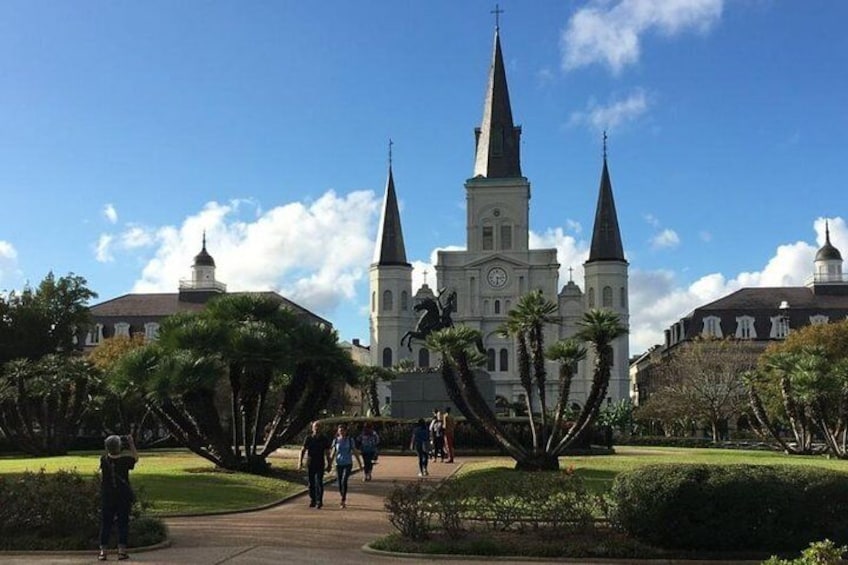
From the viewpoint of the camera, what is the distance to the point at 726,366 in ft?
241

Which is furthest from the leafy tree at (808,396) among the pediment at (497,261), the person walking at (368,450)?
the pediment at (497,261)

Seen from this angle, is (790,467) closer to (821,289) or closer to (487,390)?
(487,390)

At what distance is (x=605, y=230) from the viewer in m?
107

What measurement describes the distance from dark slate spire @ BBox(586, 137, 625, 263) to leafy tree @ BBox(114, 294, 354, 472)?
79.8m

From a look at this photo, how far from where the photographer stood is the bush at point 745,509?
12875mm

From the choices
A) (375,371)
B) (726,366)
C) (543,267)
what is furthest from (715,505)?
(543,267)

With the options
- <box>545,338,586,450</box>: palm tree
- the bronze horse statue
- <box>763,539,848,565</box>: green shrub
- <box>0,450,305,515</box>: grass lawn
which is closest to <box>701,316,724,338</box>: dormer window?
the bronze horse statue

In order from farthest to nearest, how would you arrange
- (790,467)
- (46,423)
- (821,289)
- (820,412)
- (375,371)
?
(821,289), (375,371), (46,423), (820,412), (790,467)

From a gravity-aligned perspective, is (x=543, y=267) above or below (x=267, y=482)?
above

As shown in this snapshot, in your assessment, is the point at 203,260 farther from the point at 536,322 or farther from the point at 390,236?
the point at 536,322

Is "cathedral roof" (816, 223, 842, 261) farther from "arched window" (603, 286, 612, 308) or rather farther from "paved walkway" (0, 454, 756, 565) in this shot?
"paved walkway" (0, 454, 756, 565)

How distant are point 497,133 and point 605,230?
55.0ft

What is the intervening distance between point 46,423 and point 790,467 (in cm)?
3918

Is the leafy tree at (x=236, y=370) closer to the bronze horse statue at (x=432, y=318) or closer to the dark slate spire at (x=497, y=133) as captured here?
the bronze horse statue at (x=432, y=318)
